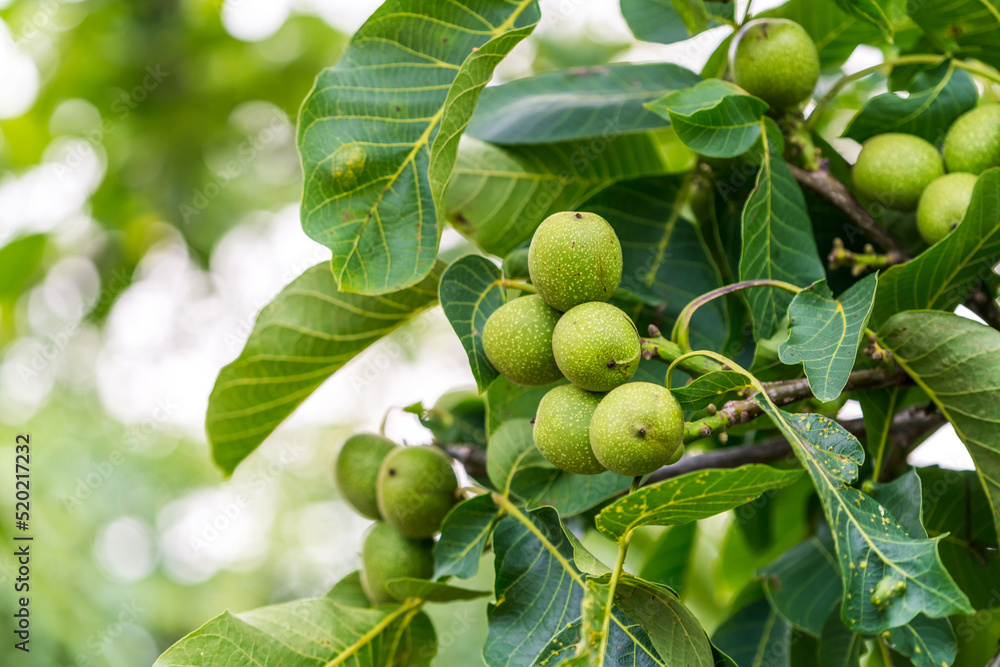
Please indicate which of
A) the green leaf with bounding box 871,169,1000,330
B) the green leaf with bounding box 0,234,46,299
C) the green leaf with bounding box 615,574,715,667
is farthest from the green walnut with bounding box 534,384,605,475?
→ the green leaf with bounding box 0,234,46,299

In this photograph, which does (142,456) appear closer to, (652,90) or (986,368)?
(652,90)

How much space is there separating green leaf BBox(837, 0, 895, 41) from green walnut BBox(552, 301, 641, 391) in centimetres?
47

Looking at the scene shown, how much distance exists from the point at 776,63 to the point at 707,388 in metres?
0.40

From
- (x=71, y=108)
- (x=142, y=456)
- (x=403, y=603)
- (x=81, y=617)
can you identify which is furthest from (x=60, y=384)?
(x=403, y=603)

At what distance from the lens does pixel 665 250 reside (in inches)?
37.3

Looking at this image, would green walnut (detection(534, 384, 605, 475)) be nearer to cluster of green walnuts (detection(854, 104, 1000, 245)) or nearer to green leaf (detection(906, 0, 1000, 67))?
cluster of green walnuts (detection(854, 104, 1000, 245))

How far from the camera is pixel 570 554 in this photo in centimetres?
76

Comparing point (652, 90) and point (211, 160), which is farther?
A: point (211, 160)

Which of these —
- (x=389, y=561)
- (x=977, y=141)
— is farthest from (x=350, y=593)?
(x=977, y=141)

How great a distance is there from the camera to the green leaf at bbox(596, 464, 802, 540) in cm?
57

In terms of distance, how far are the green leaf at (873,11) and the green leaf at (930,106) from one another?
0.23 ft

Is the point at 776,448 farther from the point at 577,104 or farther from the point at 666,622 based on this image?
the point at 577,104

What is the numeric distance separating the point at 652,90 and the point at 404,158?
0.33m

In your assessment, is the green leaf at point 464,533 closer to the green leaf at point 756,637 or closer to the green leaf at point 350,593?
the green leaf at point 350,593
